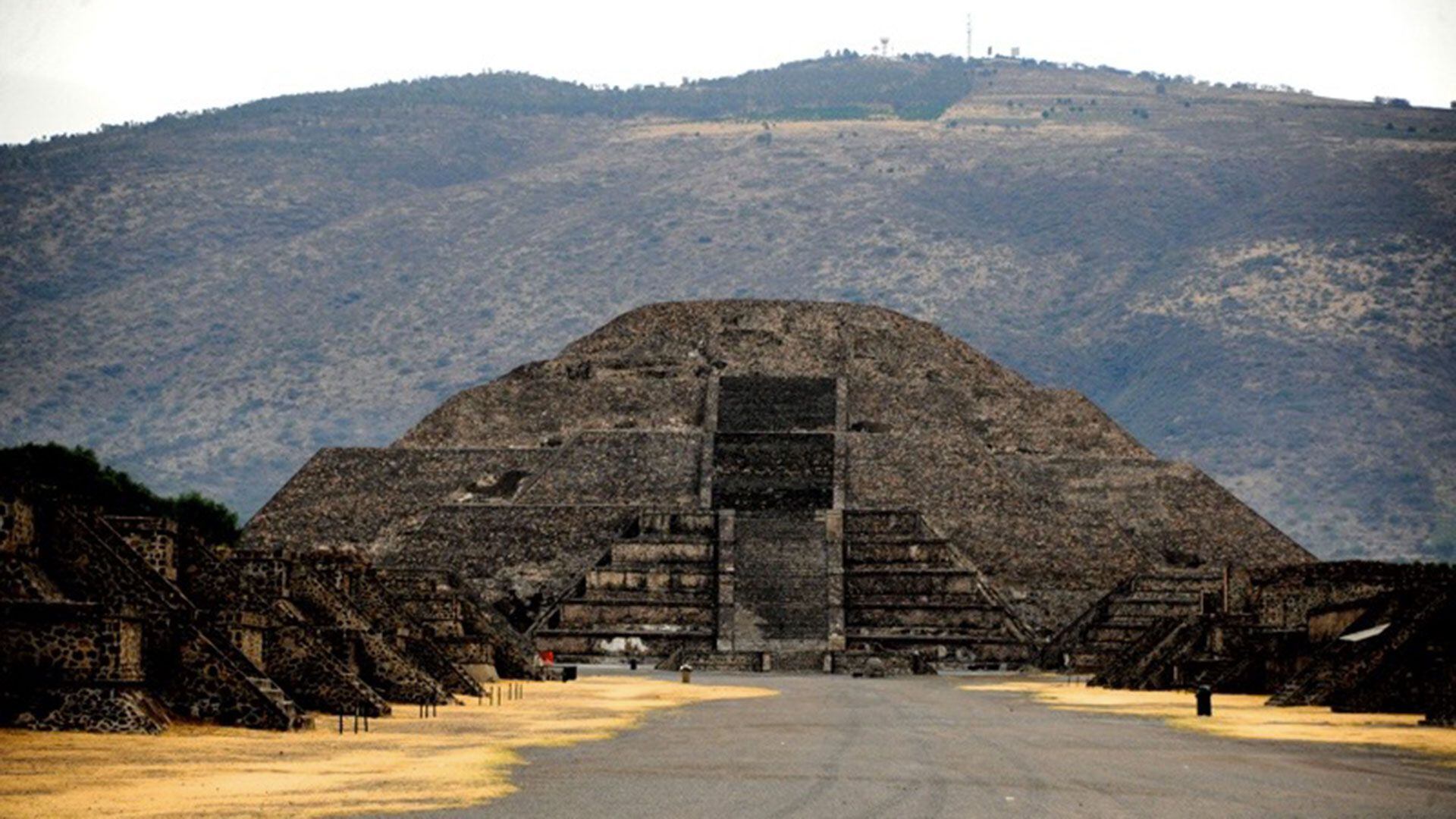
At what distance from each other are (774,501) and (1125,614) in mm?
14362

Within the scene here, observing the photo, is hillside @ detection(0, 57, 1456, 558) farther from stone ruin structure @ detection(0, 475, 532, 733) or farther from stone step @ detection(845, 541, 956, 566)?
stone ruin structure @ detection(0, 475, 532, 733)

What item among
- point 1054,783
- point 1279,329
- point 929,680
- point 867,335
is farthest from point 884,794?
point 1279,329

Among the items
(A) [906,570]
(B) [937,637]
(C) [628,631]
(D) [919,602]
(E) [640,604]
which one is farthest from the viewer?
(A) [906,570]

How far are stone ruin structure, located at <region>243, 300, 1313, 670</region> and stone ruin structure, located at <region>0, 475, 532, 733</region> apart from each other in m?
20.6

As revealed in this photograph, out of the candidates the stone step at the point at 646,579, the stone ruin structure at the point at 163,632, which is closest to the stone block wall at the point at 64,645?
the stone ruin structure at the point at 163,632

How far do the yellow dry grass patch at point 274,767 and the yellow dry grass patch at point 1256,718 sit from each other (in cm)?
867

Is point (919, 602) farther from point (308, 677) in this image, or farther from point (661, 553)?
point (308, 677)

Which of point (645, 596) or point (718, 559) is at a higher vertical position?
point (718, 559)

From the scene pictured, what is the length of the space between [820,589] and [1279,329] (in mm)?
106802

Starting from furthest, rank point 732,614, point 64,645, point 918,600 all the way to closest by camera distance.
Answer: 1. point 918,600
2. point 732,614
3. point 64,645

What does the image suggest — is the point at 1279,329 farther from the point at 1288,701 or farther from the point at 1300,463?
the point at 1288,701

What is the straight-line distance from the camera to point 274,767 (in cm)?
2764

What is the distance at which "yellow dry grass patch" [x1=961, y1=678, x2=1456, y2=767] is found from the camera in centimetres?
3334

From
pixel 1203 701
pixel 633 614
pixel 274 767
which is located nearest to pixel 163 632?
pixel 274 767
